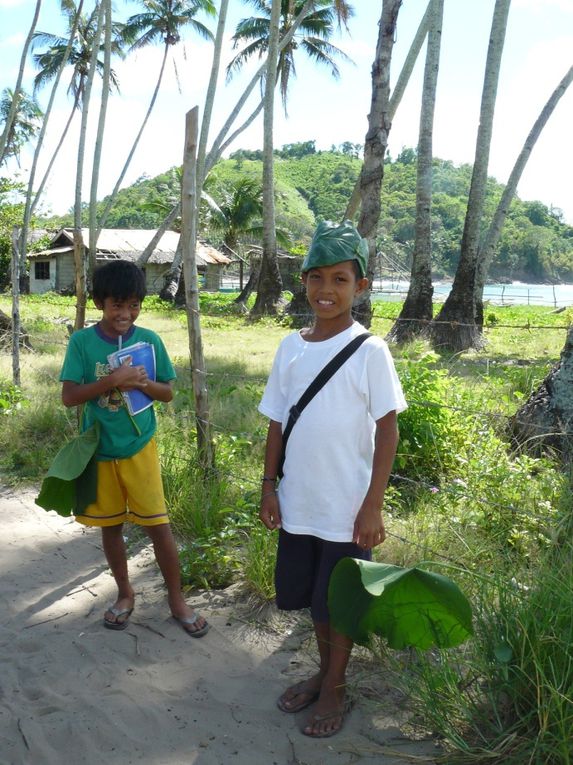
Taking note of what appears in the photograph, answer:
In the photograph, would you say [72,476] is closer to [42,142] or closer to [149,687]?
[149,687]

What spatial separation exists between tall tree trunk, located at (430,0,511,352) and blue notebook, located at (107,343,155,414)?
922 centimetres

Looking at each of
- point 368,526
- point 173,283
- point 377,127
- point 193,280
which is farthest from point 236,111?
point 368,526

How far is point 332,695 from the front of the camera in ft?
7.89

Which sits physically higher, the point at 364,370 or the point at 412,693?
the point at 364,370

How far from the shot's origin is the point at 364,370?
2301 mm

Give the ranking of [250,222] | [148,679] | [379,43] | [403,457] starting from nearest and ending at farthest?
[148,679] → [403,457] → [379,43] → [250,222]

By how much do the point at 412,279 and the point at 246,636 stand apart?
1064 centimetres

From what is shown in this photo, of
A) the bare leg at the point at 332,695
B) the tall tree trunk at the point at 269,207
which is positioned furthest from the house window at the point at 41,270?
the bare leg at the point at 332,695

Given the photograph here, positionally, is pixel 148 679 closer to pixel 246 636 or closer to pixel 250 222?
pixel 246 636

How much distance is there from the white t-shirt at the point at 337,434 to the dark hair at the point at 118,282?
3.02ft

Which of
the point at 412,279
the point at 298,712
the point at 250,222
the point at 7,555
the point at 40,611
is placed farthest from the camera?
the point at 250,222

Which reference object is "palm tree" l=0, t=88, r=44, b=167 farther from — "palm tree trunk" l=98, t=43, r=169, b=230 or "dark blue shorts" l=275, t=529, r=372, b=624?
"dark blue shorts" l=275, t=529, r=372, b=624

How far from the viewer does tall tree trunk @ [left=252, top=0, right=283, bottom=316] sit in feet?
52.7

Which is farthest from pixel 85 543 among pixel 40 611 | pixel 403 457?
pixel 403 457
